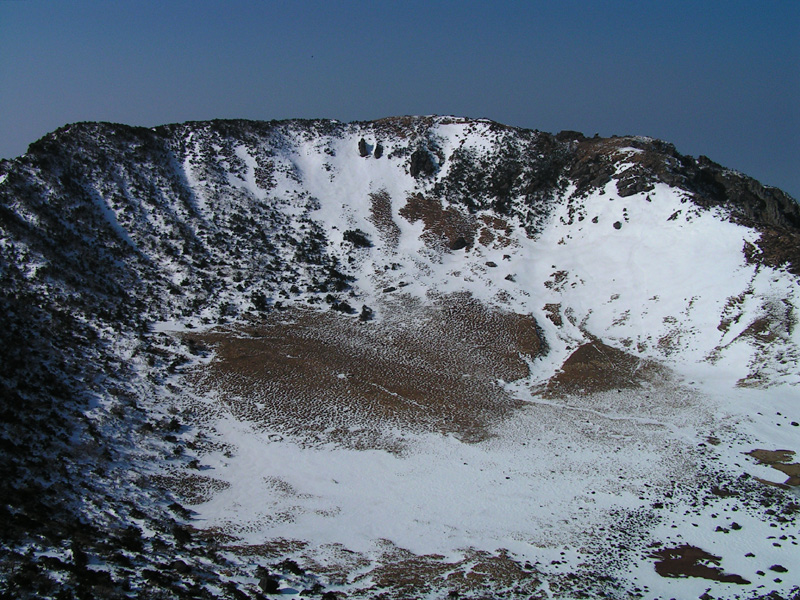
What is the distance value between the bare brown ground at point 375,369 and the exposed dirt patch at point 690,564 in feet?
41.0

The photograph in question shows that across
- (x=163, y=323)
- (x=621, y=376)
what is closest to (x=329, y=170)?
(x=163, y=323)

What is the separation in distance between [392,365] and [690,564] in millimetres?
24020

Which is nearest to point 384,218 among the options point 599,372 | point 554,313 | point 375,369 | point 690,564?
point 554,313

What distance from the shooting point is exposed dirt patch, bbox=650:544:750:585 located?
75.6ft

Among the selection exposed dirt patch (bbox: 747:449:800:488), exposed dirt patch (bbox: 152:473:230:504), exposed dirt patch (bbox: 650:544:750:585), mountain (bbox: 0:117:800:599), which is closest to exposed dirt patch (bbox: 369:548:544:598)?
mountain (bbox: 0:117:800:599)

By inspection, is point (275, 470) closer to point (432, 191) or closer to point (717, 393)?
point (717, 393)

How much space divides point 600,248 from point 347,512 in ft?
133

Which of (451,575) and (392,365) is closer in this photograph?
(451,575)

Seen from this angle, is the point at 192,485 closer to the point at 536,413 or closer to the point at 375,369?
the point at 375,369

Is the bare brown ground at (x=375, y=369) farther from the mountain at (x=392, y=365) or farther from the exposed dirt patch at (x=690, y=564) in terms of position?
the exposed dirt patch at (x=690, y=564)

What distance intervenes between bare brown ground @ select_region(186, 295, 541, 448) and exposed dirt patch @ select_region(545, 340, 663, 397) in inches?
118

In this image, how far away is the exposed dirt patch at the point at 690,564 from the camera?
23.0m

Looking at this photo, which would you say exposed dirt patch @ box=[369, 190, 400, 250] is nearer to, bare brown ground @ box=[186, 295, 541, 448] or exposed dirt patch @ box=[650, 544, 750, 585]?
bare brown ground @ box=[186, 295, 541, 448]

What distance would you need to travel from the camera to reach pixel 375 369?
138 feet
